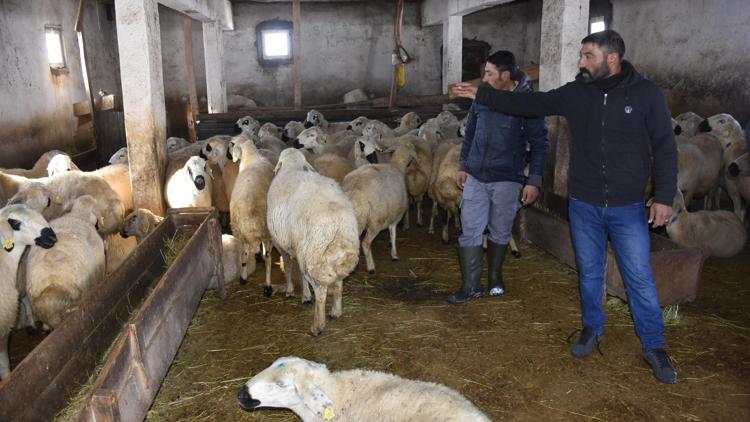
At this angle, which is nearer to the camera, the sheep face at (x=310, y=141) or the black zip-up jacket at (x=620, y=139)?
the black zip-up jacket at (x=620, y=139)

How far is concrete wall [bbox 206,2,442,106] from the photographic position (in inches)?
727

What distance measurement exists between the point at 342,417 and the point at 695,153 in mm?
7316

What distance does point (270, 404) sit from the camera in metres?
3.13

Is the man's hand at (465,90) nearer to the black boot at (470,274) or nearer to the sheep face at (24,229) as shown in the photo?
the black boot at (470,274)

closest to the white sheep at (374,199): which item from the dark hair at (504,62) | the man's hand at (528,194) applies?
the man's hand at (528,194)

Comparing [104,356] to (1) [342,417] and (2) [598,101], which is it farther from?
(2) [598,101]

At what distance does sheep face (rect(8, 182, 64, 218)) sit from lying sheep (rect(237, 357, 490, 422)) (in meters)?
4.30

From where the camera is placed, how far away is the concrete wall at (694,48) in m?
12.0

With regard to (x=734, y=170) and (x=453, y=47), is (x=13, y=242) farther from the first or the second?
(x=453, y=47)

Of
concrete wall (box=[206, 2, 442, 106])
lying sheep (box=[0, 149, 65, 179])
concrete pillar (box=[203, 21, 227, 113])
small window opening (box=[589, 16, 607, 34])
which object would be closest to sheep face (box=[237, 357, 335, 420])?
lying sheep (box=[0, 149, 65, 179])

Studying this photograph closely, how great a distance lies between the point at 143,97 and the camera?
22.0 ft

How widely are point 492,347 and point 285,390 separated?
7.60 feet

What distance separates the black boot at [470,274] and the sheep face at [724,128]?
19.6 ft

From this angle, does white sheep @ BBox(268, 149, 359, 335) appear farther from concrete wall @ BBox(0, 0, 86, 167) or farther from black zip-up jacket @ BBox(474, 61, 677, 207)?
concrete wall @ BBox(0, 0, 86, 167)
